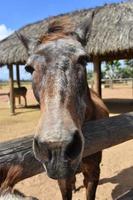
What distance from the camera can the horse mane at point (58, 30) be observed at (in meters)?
2.77

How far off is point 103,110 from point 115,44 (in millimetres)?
7744

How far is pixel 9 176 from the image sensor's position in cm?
198

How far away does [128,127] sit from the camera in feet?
11.7

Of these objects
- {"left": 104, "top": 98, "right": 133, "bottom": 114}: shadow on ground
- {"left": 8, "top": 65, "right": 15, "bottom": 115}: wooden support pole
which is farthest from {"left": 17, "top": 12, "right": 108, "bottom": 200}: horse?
{"left": 8, "top": 65, "right": 15, "bottom": 115}: wooden support pole

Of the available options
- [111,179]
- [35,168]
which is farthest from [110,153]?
[35,168]

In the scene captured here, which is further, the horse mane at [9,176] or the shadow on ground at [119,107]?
the shadow on ground at [119,107]

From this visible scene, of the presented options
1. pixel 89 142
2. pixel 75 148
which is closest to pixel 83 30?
pixel 89 142

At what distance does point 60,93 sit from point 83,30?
1087 millimetres

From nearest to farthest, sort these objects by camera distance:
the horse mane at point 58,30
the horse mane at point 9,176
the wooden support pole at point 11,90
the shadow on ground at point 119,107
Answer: the horse mane at point 9,176 < the horse mane at point 58,30 < the shadow on ground at point 119,107 < the wooden support pole at point 11,90

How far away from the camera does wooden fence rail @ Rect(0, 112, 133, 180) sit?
7.67 ft

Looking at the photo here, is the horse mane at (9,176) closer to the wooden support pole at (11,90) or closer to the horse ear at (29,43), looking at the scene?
the horse ear at (29,43)

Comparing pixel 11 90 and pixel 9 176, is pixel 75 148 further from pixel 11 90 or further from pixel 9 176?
pixel 11 90

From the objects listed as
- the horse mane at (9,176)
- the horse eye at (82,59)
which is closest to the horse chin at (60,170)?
the horse mane at (9,176)

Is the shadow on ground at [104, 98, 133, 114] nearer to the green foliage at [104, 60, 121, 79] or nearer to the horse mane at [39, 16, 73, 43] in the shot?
the horse mane at [39, 16, 73, 43]
